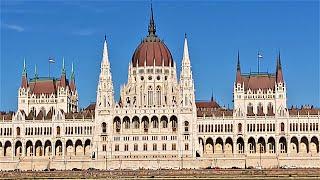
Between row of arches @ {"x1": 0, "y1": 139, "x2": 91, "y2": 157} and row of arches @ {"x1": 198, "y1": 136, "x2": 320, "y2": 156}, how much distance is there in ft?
82.6

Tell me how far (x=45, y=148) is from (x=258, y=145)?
149 ft

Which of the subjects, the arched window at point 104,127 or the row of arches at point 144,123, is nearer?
the row of arches at point 144,123

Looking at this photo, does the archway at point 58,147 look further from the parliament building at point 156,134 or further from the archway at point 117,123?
the archway at point 117,123

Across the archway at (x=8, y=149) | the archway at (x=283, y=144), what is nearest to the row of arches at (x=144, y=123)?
the archway at (x=8, y=149)

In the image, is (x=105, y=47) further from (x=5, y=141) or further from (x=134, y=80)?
(x=5, y=141)

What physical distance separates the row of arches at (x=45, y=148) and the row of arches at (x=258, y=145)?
2519 centimetres

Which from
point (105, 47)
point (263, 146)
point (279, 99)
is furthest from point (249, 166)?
point (105, 47)

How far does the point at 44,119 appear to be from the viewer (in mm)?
190875

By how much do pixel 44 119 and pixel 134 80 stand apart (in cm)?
2186

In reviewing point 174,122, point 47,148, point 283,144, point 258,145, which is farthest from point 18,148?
point 283,144

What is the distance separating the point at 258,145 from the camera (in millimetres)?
188250

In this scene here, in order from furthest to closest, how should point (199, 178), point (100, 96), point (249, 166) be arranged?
1. point (100, 96)
2. point (249, 166)
3. point (199, 178)

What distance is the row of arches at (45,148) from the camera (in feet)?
620

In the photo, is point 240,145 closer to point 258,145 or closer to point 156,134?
point 258,145
